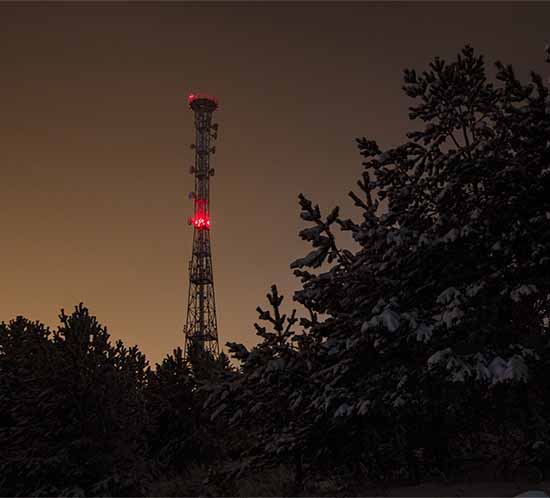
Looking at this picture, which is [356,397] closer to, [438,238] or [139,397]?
[438,238]

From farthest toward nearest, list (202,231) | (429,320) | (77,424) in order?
(202,231) → (77,424) → (429,320)

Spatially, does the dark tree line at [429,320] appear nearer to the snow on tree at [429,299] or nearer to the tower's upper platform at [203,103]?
the snow on tree at [429,299]

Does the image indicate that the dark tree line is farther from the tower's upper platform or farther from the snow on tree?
the tower's upper platform

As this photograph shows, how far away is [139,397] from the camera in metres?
17.8

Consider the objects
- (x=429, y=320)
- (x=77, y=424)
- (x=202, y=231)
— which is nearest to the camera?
(x=429, y=320)

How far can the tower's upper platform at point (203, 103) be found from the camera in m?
62.7

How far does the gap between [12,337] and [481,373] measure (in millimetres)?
27319

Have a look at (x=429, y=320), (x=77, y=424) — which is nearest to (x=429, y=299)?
(x=429, y=320)

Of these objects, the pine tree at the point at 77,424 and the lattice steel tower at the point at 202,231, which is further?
the lattice steel tower at the point at 202,231

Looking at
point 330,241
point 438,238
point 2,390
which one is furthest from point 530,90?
point 2,390

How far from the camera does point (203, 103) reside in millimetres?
62969

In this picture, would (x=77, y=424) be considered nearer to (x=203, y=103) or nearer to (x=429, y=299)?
(x=429, y=299)

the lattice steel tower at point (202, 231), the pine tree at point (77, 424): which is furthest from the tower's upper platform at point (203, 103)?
the pine tree at point (77, 424)

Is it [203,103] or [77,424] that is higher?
[203,103]
